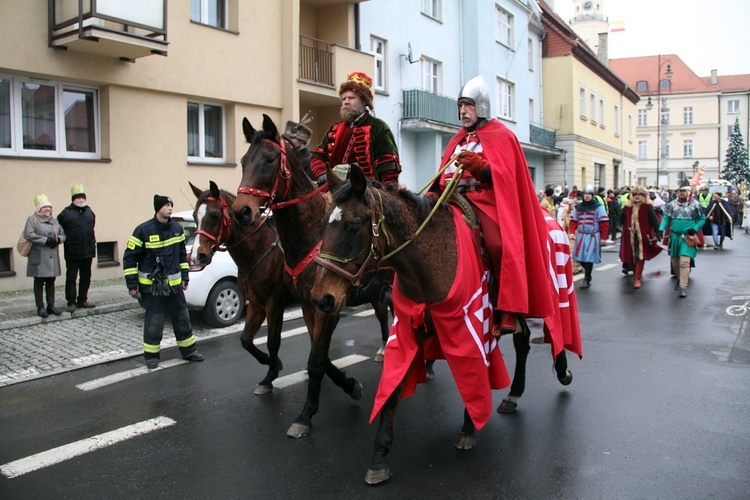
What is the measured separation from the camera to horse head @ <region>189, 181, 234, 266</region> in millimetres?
6168

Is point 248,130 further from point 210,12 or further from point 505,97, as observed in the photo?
point 505,97

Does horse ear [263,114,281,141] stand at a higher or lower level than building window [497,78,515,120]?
lower

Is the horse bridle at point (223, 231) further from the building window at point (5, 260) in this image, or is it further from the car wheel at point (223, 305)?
the building window at point (5, 260)

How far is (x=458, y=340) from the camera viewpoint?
4.05 meters

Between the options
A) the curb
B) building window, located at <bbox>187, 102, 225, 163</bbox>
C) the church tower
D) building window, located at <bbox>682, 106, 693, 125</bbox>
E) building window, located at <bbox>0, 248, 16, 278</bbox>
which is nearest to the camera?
the curb

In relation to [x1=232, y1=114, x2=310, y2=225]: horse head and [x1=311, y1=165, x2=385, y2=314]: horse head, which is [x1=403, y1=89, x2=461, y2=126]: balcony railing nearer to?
[x1=232, y1=114, x2=310, y2=225]: horse head

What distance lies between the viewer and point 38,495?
155 inches

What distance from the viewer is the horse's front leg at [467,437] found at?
14.8ft

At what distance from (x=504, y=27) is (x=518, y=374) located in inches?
1133

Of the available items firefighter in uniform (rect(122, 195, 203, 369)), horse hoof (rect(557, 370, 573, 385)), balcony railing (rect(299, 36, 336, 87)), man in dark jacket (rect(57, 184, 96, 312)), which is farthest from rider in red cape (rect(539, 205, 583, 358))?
balcony railing (rect(299, 36, 336, 87))

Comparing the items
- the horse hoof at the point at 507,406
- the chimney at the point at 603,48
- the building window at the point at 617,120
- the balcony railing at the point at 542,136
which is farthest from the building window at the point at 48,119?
the chimney at the point at 603,48

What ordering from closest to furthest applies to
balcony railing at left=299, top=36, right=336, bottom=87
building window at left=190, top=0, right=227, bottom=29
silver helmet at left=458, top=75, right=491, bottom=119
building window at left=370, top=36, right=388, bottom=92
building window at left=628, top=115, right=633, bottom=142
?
silver helmet at left=458, top=75, right=491, bottom=119
building window at left=190, top=0, right=227, bottom=29
balcony railing at left=299, top=36, right=336, bottom=87
building window at left=370, top=36, right=388, bottom=92
building window at left=628, top=115, right=633, bottom=142

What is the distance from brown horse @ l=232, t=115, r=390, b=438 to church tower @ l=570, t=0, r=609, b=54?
331ft

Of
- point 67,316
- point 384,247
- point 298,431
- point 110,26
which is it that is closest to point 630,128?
point 110,26
